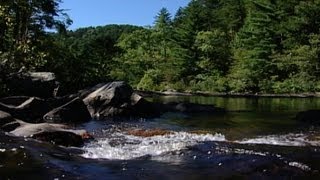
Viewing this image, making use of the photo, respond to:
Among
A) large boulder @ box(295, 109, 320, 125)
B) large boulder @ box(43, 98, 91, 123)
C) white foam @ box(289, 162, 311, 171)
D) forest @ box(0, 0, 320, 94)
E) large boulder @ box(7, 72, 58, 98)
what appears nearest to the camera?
white foam @ box(289, 162, 311, 171)

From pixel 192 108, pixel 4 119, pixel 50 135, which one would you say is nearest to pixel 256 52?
pixel 192 108

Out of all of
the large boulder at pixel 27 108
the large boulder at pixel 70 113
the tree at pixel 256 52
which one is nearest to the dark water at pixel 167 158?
the large boulder at pixel 70 113

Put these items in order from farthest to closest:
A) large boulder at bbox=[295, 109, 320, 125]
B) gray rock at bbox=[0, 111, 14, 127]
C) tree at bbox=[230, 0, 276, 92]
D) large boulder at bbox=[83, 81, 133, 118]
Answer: tree at bbox=[230, 0, 276, 92] < large boulder at bbox=[83, 81, 133, 118] < large boulder at bbox=[295, 109, 320, 125] < gray rock at bbox=[0, 111, 14, 127]

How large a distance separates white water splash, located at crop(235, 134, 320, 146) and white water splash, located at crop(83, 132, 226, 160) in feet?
4.65

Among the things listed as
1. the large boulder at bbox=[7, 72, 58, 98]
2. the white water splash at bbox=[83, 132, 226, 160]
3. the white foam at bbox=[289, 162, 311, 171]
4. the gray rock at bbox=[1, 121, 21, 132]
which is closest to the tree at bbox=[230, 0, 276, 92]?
the large boulder at bbox=[7, 72, 58, 98]

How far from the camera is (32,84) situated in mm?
26625

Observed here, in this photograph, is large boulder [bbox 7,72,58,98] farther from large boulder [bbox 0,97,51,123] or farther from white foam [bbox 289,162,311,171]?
white foam [bbox 289,162,311,171]

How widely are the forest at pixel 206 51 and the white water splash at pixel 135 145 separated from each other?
16803mm

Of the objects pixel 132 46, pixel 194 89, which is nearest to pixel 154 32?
pixel 132 46

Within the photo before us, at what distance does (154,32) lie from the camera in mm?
69875

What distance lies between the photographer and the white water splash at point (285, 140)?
16.2 meters

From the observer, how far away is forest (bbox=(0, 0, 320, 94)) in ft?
120

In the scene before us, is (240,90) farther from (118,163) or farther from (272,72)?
(118,163)

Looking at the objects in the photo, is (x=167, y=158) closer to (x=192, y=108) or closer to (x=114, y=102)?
(x=114, y=102)
